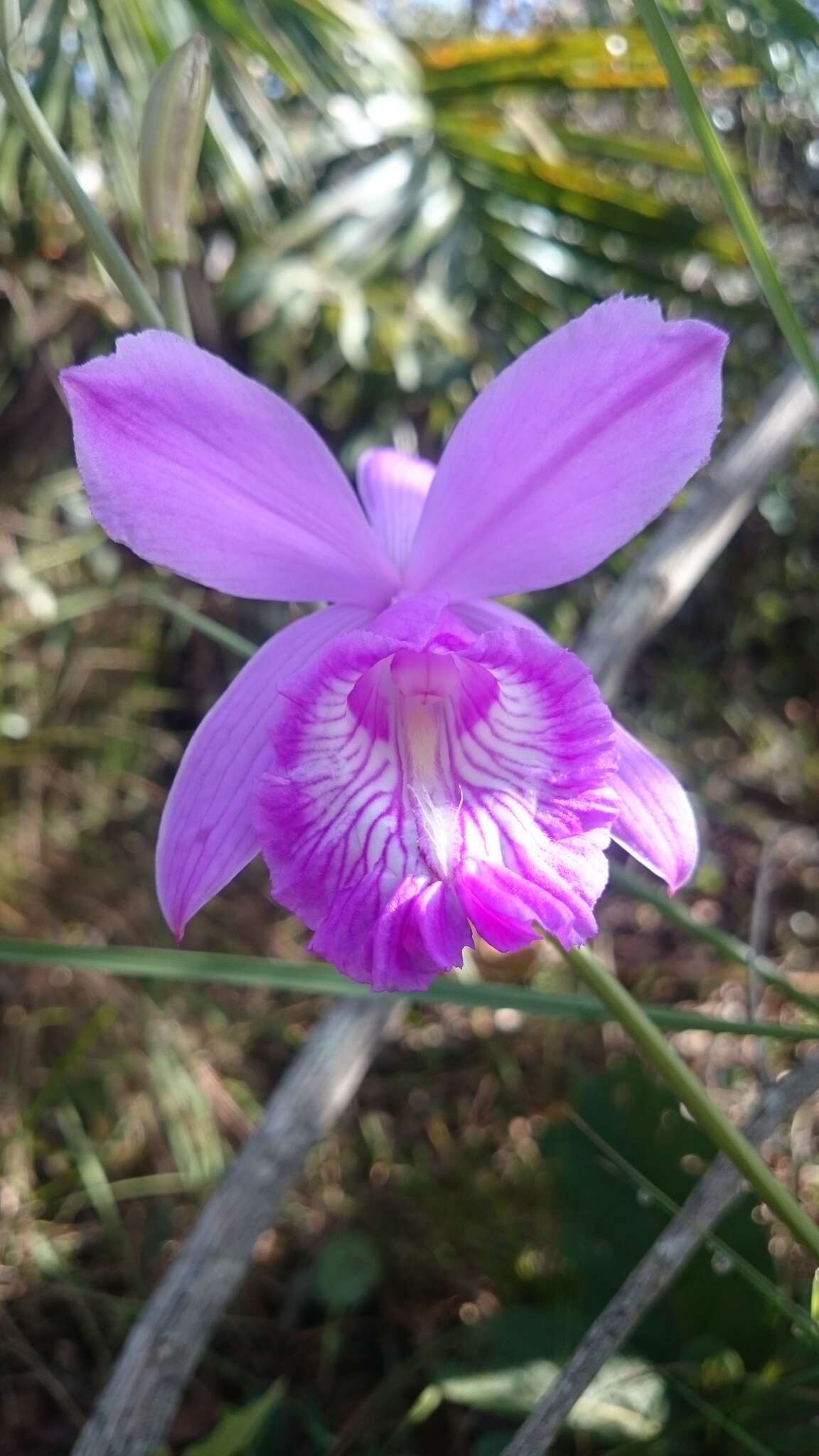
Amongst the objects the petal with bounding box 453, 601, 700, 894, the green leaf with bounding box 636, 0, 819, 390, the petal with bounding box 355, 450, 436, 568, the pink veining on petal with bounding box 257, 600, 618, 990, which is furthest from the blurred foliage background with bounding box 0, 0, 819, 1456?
the green leaf with bounding box 636, 0, 819, 390

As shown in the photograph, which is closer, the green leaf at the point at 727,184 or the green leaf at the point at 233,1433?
the green leaf at the point at 727,184

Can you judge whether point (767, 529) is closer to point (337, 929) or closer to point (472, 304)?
point (472, 304)

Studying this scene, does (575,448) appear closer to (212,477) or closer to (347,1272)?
(212,477)

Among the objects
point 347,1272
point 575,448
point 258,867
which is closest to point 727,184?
point 575,448

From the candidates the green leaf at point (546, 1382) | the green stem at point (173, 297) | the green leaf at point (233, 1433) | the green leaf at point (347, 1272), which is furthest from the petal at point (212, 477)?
the green leaf at point (347, 1272)

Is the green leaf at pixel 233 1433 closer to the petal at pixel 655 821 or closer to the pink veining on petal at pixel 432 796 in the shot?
the pink veining on petal at pixel 432 796

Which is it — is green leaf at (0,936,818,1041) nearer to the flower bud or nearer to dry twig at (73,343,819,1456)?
dry twig at (73,343,819,1456)
